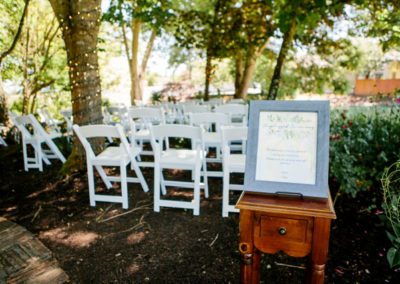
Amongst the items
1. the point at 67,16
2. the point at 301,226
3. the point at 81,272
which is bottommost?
the point at 81,272

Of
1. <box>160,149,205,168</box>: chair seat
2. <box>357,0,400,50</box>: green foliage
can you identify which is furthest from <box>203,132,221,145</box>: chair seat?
<box>357,0,400,50</box>: green foliage

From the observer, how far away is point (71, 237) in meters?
3.24

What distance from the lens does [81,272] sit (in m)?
2.66

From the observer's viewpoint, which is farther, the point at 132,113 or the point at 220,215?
the point at 132,113

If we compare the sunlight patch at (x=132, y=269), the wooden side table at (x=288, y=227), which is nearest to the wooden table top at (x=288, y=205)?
the wooden side table at (x=288, y=227)

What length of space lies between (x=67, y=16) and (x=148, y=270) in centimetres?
389

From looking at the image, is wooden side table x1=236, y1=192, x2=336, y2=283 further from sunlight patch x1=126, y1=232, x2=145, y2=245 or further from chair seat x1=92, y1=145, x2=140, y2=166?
chair seat x1=92, y1=145, x2=140, y2=166

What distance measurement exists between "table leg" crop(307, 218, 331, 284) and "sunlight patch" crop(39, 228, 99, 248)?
88.7 inches

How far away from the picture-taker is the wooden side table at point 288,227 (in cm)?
166

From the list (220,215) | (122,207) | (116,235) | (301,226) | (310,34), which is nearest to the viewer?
(301,226)

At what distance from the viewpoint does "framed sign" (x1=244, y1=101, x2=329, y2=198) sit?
1712 mm

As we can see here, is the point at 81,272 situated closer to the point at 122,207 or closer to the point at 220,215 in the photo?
the point at 122,207

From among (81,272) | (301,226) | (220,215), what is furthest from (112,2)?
(301,226)

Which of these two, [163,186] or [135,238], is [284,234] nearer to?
[135,238]
